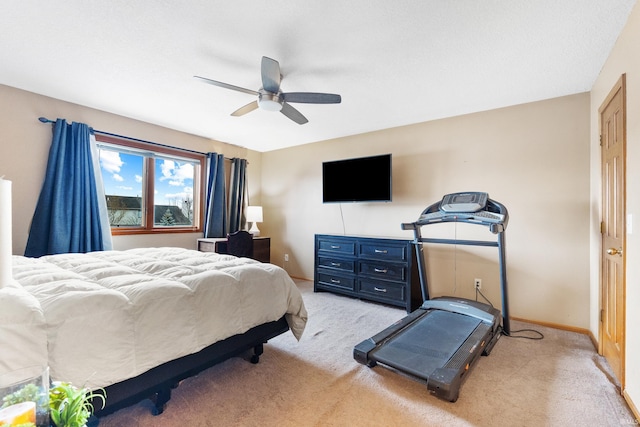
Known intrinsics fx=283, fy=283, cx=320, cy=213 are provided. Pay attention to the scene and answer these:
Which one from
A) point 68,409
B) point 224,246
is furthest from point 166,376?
point 224,246

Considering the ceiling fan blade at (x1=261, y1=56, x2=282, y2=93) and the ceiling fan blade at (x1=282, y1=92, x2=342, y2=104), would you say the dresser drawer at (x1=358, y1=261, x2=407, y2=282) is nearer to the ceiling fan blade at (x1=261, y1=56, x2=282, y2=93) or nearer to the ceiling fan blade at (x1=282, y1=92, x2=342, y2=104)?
the ceiling fan blade at (x1=282, y1=92, x2=342, y2=104)

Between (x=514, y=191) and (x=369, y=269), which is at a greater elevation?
(x=514, y=191)

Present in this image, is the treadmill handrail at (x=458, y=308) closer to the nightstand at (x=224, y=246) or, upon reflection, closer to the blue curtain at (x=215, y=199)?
the nightstand at (x=224, y=246)

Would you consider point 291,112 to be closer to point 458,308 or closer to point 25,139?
point 458,308

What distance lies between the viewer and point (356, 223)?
4328mm

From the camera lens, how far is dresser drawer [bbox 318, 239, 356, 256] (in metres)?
3.84

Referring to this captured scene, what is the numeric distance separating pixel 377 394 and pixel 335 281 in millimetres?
2185

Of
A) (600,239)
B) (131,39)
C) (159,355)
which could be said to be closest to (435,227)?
(600,239)

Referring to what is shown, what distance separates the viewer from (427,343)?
7.28 feet

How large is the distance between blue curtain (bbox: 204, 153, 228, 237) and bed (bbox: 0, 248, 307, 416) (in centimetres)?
229

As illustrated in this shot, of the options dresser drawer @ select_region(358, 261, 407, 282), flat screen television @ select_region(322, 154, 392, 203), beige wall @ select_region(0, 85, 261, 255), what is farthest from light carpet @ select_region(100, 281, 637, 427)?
beige wall @ select_region(0, 85, 261, 255)

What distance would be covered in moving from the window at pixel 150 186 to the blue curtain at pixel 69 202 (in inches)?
12.4

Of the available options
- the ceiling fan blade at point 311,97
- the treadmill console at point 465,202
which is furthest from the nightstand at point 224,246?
the treadmill console at point 465,202

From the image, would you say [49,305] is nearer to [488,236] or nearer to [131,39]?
[131,39]
